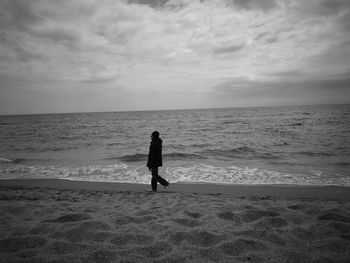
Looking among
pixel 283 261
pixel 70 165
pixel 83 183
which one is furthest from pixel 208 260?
pixel 70 165

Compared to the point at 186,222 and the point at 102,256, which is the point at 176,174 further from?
the point at 102,256

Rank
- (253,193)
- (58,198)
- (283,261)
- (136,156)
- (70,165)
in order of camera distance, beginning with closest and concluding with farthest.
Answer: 1. (283,261)
2. (58,198)
3. (253,193)
4. (70,165)
5. (136,156)

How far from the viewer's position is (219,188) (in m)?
8.05

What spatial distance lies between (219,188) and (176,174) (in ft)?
9.46

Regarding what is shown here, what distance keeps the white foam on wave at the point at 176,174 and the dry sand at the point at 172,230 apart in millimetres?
3100

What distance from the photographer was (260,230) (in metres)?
3.96

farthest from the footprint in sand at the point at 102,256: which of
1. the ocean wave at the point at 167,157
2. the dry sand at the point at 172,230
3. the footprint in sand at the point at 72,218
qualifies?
the ocean wave at the point at 167,157

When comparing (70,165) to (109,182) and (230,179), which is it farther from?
(230,179)

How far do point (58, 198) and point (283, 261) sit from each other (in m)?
6.17

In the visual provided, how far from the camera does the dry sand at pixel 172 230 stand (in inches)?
125

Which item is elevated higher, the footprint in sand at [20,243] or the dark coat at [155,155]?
the dark coat at [155,155]

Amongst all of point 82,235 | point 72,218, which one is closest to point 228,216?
point 82,235

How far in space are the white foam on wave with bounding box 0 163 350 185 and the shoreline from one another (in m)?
0.59

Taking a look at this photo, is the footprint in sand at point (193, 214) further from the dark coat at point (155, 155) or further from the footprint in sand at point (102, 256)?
the dark coat at point (155, 155)
